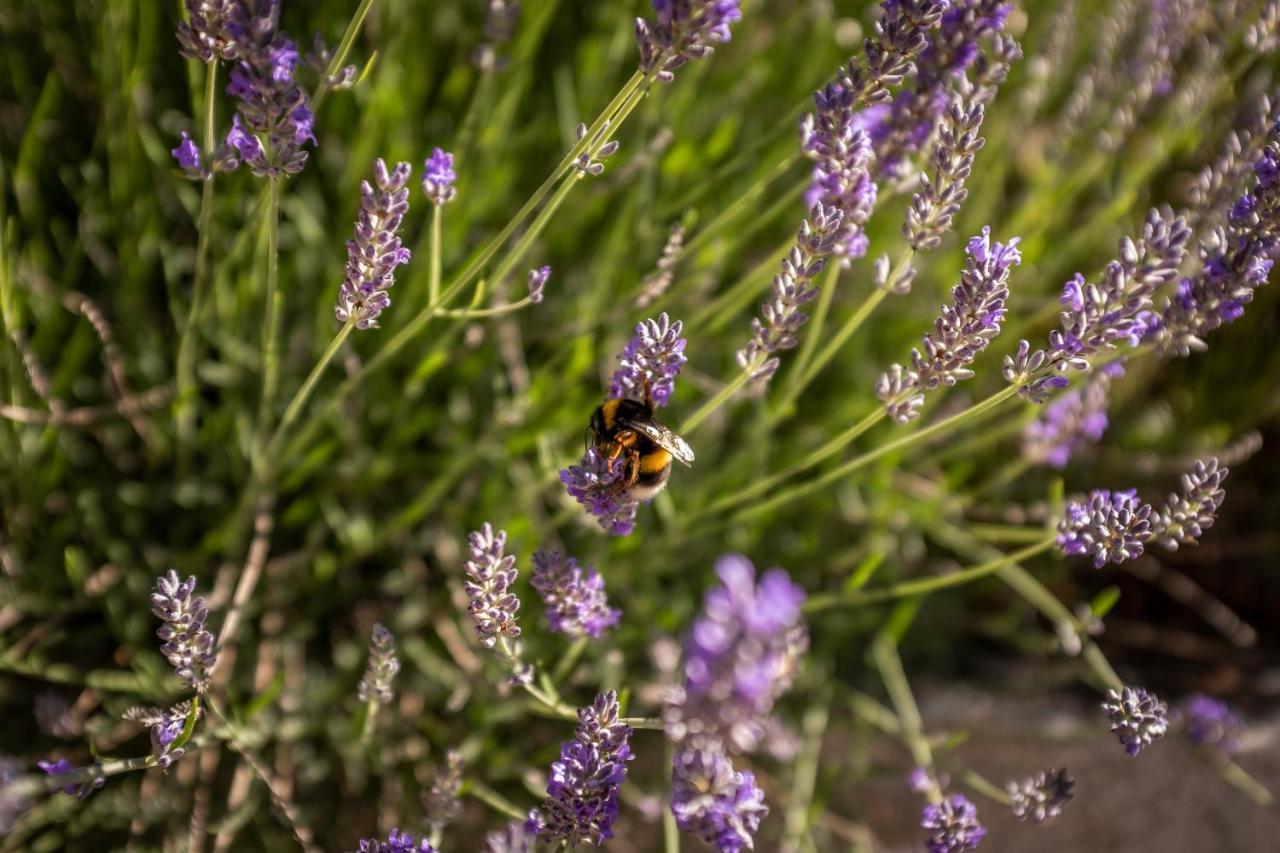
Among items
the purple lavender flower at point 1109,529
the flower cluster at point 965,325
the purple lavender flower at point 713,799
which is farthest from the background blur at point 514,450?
the purple lavender flower at point 713,799

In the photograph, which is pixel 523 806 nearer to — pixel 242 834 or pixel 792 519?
pixel 242 834

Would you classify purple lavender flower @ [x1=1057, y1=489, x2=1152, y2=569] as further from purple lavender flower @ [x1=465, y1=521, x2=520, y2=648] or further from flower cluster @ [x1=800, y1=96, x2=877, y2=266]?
purple lavender flower @ [x1=465, y1=521, x2=520, y2=648]

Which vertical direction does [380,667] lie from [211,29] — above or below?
below

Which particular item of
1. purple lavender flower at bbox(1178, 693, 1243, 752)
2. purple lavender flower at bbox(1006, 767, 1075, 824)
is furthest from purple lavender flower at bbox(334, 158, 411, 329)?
purple lavender flower at bbox(1178, 693, 1243, 752)

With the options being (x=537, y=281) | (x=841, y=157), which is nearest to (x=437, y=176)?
(x=537, y=281)

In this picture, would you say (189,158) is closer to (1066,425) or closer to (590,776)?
(590,776)

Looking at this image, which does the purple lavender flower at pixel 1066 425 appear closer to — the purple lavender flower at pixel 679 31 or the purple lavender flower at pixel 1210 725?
the purple lavender flower at pixel 1210 725

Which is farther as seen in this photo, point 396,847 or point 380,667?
point 380,667
